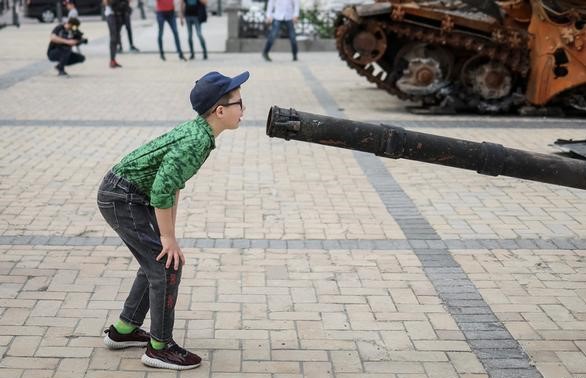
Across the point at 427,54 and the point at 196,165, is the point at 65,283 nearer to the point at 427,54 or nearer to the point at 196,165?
the point at 196,165

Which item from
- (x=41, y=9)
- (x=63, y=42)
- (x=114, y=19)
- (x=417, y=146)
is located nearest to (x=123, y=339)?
(x=417, y=146)

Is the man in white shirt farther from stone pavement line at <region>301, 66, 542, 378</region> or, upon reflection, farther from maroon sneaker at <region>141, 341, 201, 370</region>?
maroon sneaker at <region>141, 341, 201, 370</region>

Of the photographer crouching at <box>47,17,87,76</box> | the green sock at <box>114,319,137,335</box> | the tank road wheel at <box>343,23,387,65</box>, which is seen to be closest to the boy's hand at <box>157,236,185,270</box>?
the green sock at <box>114,319,137,335</box>

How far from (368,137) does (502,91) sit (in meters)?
8.77

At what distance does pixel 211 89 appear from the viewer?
149 inches

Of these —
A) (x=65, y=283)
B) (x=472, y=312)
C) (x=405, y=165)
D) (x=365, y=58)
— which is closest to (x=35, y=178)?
(x=65, y=283)

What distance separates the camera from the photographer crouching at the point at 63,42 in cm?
1517

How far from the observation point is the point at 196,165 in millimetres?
3811

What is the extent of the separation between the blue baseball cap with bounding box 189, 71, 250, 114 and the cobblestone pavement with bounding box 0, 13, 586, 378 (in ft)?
4.10

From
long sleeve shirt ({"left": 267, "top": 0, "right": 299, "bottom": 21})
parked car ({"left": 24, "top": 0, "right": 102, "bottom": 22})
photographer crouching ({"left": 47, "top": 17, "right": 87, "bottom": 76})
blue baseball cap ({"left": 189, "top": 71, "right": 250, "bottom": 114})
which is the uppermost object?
blue baseball cap ({"left": 189, "top": 71, "right": 250, "bottom": 114})

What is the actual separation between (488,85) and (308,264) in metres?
6.64

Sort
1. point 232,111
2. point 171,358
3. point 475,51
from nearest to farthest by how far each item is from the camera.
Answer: point 232,111, point 171,358, point 475,51

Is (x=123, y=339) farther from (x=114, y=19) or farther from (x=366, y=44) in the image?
(x=114, y=19)

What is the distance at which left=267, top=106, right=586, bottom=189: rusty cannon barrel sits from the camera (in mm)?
3184
